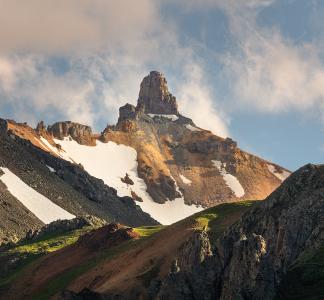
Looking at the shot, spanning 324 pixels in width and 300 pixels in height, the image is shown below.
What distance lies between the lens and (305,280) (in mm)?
32562

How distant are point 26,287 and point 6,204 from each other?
54.4 m

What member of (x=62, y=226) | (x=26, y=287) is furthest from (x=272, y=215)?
(x=62, y=226)

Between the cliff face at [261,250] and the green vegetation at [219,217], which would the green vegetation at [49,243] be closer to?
the green vegetation at [219,217]

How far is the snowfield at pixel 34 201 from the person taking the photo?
12181 centimetres

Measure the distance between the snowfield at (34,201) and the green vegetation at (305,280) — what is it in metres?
89.4

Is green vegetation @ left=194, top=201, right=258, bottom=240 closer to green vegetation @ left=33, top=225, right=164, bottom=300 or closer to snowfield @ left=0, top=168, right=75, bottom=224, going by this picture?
green vegetation @ left=33, top=225, right=164, bottom=300

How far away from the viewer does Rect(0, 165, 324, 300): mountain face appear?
33188mm

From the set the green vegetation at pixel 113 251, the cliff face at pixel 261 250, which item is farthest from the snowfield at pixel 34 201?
the cliff face at pixel 261 250

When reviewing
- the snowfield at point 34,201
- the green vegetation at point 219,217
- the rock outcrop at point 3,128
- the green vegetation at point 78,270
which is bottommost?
the green vegetation at point 78,270

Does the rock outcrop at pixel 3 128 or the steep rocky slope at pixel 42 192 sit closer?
the steep rocky slope at pixel 42 192

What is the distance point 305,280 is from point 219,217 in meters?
31.2

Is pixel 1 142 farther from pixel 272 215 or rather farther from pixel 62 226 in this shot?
pixel 272 215

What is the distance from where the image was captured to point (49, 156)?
162125 mm

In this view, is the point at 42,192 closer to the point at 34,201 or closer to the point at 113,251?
the point at 34,201
